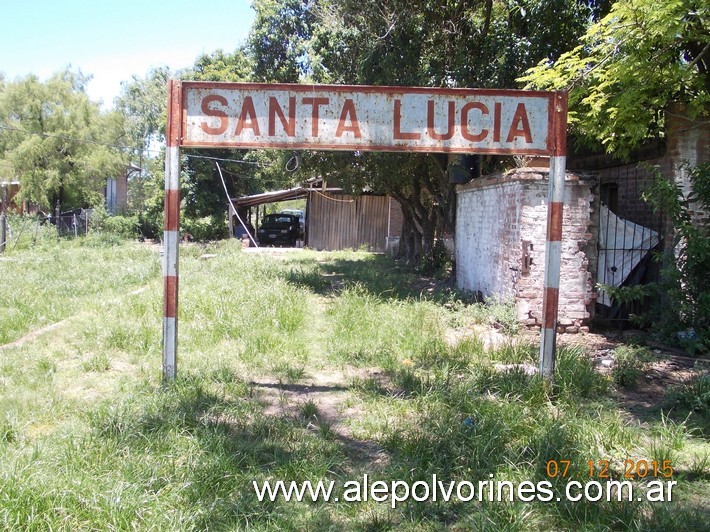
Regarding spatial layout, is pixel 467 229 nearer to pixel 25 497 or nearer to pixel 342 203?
pixel 25 497

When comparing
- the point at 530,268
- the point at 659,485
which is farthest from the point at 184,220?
the point at 659,485

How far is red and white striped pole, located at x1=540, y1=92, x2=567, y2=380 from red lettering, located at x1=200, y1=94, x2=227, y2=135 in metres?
2.84

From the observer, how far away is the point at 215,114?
5.06 metres

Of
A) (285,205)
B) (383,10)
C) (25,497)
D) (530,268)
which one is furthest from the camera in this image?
(285,205)

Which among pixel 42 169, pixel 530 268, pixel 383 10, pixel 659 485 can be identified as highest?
pixel 383 10

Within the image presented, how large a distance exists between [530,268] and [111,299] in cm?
654

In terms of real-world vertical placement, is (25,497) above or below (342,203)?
below

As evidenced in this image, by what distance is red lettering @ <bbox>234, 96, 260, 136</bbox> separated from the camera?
5.08 m

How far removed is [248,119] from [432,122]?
158 cm

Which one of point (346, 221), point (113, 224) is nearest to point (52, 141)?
point (113, 224)

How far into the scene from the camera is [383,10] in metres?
11.7

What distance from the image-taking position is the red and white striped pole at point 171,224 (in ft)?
16.5

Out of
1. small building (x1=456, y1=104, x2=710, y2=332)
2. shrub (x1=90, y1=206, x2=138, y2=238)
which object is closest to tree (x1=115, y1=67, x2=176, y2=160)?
shrub (x1=90, y1=206, x2=138, y2=238)
